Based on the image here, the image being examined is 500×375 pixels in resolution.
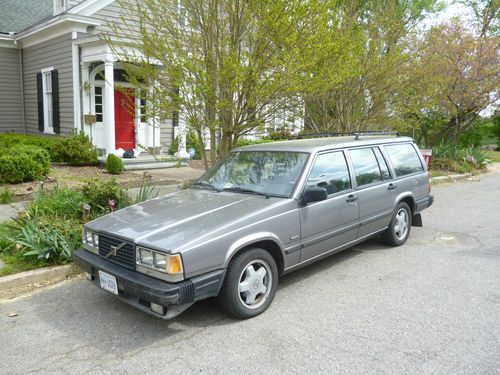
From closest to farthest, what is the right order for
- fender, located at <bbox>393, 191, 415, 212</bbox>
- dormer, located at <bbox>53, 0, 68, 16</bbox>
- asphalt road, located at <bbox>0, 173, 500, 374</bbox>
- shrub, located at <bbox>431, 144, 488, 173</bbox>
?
asphalt road, located at <bbox>0, 173, 500, 374</bbox>, fender, located at <bbox>393, 191, 415, 212</bbox>, dormer, located at <bbox>53, 0, 68, 16</bbox>, shrub, located at <bbox>431, 144, 488, 173</bbox>

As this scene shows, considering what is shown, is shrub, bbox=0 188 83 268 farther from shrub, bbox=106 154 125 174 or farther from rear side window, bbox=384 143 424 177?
shrub, bbox=106 154 125 174

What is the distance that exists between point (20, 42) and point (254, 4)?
44.7 ft

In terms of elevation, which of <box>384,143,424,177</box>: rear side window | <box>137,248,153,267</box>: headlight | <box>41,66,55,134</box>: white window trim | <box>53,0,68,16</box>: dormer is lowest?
<box>137,248,153,267</box>: headlight

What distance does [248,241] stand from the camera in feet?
12.7

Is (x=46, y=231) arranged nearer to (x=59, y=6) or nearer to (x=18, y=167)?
(x=18, y=167)

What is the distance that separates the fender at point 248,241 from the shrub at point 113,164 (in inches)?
352

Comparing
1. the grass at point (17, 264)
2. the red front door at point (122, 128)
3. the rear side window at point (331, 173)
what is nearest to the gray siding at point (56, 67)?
the red front door at point (122, 128)

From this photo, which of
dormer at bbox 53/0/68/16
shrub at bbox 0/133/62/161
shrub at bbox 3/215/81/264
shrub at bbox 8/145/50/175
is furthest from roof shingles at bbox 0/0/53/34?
shrub at bbox 3/215/81/264

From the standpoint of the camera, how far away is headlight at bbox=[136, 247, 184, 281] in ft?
11.3

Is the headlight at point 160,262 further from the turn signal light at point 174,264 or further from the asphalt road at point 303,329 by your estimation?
the asphalt road at point 303,329

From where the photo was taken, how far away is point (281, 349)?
11.3ft

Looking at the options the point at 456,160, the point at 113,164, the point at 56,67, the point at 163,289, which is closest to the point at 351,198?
the point at 163,289

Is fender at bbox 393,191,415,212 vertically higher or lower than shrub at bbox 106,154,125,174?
higher

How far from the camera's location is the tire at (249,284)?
149 inches
